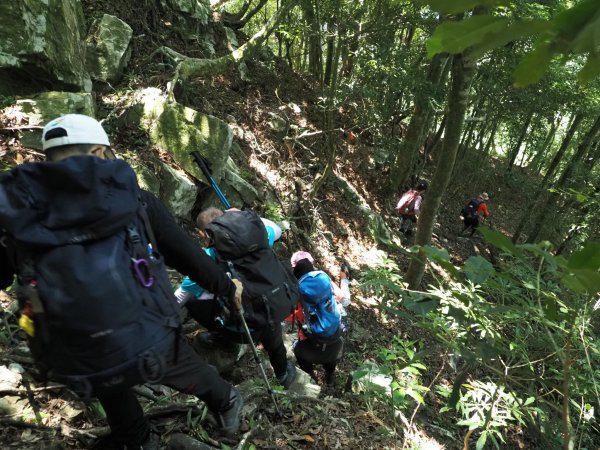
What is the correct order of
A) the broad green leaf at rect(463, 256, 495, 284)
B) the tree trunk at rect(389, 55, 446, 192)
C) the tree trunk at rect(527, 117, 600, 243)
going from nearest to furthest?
the broad green leaf at rect(463, 256, 495, 284)
the tree trunk at rect(389, 55, 446, 192)
the tree trunk at rect(527, 117, 600, 243)

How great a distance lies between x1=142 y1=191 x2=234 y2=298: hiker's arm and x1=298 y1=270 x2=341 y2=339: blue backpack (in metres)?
1.68

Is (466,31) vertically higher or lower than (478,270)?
higher

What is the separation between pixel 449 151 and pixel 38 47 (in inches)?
233

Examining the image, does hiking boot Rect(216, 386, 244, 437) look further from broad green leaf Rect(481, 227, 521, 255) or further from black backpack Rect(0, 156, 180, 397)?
broad green leaf Rect(481, 227, 521, 255)

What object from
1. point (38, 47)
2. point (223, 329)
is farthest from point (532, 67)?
point (38, 47)

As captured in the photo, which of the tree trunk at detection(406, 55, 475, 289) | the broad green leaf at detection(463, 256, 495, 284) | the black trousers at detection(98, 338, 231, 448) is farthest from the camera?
the tree trunk at detection(406, 55, 475, 289)

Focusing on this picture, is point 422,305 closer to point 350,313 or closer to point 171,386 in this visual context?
point 171,386

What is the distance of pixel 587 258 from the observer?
2.33ft

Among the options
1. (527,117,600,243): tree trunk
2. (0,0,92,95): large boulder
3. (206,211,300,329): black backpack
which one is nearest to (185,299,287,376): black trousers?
(206,211,300,329): black backpack

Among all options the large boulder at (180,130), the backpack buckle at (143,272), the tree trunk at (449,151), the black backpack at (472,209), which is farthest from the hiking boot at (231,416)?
the black backpack at (472,209)

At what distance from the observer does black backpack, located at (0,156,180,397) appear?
60.2 inches

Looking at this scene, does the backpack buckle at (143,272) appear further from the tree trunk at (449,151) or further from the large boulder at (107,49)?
the large boulder at (107,49)

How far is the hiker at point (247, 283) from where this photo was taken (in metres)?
3.02

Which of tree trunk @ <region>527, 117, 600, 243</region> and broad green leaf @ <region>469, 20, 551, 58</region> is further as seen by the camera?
tree trunk @ <region>527, 117, 600, 243</region>
